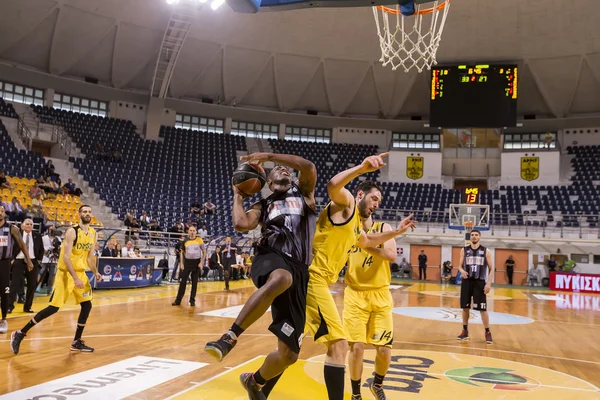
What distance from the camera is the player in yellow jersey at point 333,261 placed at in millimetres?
3914

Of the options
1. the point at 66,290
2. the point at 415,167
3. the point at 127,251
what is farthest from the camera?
the point at 415,167

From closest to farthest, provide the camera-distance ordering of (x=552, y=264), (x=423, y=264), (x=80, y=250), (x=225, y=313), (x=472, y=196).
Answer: (x=80, y=250), (x=225, y=313), (x=552, y=264), (x=423, y=264), (x=472, y=196)

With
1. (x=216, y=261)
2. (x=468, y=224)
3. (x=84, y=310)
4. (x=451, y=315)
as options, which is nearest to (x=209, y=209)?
(x=216, y=261)

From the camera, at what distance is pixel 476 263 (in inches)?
356

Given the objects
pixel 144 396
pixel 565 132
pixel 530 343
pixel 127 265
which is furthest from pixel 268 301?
pixel 565 132

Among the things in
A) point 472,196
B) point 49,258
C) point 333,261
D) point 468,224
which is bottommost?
point 49,258

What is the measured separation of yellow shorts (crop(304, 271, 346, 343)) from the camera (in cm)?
400

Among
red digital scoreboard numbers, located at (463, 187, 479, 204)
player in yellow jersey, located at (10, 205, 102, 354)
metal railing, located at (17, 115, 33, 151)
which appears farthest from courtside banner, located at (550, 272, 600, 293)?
metal railing, located at (17, 115, 33, 151)

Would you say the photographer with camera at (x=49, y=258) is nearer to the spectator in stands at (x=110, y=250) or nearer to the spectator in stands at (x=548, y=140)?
the spectator in stands at (x=110, y=250)

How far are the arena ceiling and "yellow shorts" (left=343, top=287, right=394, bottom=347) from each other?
83.0 ft

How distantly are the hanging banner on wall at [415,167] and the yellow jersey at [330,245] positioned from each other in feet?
104

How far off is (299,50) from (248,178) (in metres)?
29.5

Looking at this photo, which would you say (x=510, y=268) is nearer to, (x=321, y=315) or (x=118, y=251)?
(x=118, y=251)

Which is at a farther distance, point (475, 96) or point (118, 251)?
point (475, 96)
